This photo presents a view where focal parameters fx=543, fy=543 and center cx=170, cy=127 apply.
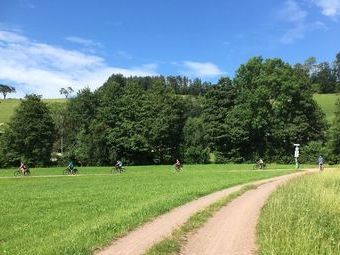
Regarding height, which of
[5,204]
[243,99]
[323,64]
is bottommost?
[5,204]

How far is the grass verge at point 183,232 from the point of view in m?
12.0

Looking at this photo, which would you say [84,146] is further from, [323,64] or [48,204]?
[323,64]

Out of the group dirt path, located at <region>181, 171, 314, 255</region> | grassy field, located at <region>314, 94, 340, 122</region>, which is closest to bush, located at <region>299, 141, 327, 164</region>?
grassy field, located at <region>314, 94, 340, 122</region>

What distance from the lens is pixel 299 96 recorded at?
8412cm

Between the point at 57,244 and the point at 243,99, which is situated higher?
the point at 243,99

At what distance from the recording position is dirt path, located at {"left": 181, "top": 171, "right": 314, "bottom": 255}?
1249cm

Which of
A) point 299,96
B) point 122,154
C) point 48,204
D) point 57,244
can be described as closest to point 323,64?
point 299,96

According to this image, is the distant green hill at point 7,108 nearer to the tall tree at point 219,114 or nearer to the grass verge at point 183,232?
the tall tree at point 219,114

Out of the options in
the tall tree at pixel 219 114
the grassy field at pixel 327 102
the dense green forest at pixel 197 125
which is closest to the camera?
the dense green forest at pixel 197 125

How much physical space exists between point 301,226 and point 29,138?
79.8 metres

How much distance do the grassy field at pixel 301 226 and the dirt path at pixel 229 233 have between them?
34 cm

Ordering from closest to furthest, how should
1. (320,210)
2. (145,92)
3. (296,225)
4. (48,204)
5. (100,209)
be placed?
(296,225)
(320,210)
(100,209)
(48,204)
(145,92)

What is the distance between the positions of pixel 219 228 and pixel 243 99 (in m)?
72.4

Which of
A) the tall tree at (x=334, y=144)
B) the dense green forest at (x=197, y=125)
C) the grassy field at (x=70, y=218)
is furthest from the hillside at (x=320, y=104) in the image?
the grassy field at (x=70, y=218)
